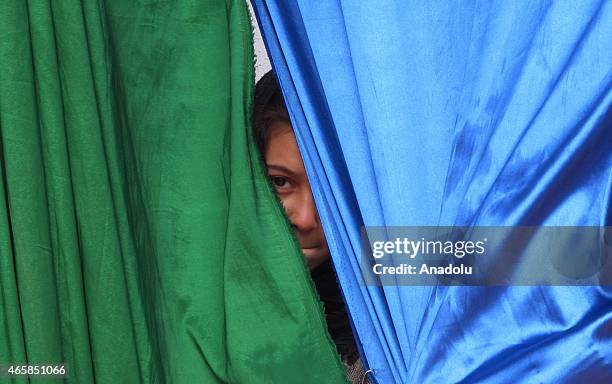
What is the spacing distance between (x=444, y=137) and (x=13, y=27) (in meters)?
0.64

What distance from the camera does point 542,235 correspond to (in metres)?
1.32

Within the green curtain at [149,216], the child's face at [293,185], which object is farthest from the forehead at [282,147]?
the green curtain at [149,216]

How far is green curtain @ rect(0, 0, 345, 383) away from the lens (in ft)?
4.22

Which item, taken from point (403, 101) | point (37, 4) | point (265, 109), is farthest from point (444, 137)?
point (37, 4)

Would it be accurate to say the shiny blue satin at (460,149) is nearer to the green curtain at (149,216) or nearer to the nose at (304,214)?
the green curtain at (149,216)

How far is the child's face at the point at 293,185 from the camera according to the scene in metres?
1.64

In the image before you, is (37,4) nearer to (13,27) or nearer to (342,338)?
(13,27)

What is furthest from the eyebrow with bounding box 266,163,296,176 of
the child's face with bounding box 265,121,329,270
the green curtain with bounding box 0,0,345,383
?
the green curtain with bounding box 0,0,345,383

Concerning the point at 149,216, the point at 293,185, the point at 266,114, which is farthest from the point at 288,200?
the point at 149,216

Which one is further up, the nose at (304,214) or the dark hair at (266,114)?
the dark hair at (266,114)

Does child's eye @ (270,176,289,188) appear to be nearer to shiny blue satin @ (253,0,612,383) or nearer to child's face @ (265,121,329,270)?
child's face @ (265,121,329,270)
